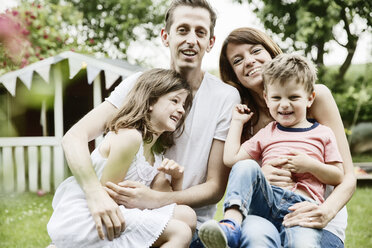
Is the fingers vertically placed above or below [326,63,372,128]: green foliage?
above

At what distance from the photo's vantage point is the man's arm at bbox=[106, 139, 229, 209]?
193 cm

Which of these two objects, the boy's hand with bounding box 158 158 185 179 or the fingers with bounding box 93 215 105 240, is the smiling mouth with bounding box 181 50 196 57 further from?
the fingers with bounding box 93 215 105 240

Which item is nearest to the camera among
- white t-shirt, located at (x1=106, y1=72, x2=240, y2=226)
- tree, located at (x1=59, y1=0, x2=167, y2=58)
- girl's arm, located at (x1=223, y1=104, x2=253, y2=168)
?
girl's arm, located at (x1=223, y1=104, x2=253, y2=168)

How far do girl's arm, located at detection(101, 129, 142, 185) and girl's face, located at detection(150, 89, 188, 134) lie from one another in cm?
22

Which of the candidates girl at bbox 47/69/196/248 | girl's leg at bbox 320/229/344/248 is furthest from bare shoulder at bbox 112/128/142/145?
girl's leg at bbox 320/229/344/248

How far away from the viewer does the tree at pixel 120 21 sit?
62.6 feet

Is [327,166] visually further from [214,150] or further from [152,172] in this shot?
[152,172]

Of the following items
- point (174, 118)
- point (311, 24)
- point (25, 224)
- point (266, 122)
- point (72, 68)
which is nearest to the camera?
point (174, 118)

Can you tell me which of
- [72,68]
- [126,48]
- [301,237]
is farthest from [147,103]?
[126,48]

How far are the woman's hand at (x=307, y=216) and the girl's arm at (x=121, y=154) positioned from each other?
0.74 metres

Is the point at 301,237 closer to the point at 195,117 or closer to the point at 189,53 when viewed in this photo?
the point at 195,117

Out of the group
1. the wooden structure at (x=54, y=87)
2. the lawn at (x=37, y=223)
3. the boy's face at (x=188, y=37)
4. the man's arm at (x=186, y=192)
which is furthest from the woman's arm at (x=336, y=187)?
the wooden structure at (x=54, y=87)

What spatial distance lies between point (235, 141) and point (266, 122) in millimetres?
381

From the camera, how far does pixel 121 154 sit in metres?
1.90
